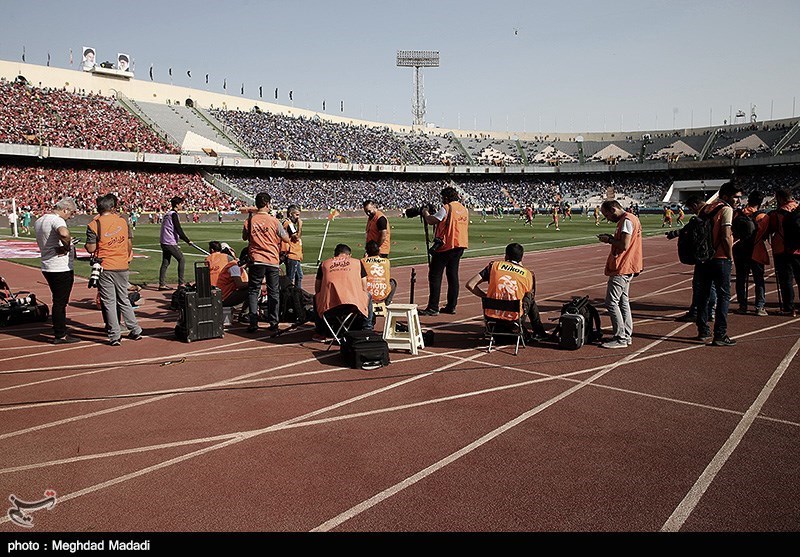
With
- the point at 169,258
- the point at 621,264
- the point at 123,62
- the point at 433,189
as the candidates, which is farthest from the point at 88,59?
the point at 621,264

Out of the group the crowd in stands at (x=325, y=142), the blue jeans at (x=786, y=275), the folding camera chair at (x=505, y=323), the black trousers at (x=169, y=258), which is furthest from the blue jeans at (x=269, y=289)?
the crowd in stands at (x=325, y=142)

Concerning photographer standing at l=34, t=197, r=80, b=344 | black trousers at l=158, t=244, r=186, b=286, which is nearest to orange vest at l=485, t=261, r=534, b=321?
photographer standing at l=34, t=197, r=80, b=344

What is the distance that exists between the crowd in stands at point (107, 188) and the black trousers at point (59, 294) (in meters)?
39.8

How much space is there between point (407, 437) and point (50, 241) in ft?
20.5

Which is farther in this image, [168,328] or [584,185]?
[584,185]

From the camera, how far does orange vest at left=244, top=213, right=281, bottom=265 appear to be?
28.9 ft

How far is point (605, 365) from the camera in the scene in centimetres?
703

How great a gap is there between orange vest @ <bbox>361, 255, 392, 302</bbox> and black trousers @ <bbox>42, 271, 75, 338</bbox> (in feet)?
13.8

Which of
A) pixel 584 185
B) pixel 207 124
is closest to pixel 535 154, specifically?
pixel 584 185

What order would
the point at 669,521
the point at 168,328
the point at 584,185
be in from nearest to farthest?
the point at 669,521 → the point at 168,328 → the point at 584,185

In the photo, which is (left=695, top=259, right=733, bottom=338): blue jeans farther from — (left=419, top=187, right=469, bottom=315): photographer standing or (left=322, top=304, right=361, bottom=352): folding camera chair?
(left=322, top=304, right=361, bottom=352): folding camera chair

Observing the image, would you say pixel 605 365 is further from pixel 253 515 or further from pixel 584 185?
pixel 584 185
